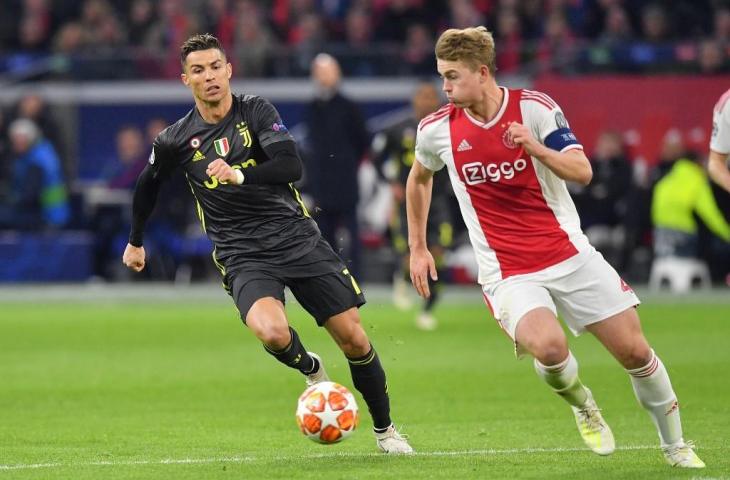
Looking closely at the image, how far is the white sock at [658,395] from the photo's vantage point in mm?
7762

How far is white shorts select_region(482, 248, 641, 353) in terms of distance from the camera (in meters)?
7.75

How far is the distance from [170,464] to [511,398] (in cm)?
385

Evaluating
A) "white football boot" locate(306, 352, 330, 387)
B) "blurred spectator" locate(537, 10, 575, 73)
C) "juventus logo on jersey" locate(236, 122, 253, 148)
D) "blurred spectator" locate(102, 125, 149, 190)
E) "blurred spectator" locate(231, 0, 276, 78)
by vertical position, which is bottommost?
"blurred spectator" locate(102, 125, 149, 190)

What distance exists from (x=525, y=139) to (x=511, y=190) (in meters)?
0.62

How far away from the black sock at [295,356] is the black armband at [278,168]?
34.1 inches

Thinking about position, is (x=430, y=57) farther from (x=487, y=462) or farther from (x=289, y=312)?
(x=487, y=462)

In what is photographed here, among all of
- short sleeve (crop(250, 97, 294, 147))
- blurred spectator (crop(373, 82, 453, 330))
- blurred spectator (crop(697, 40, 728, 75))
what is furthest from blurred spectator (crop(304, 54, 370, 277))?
short sleeve (crop(250, 97, 294, 147))

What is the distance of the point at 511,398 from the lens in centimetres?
1152

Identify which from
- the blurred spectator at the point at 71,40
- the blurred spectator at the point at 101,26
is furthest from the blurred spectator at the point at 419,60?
the blurred spectator at the point at 71,40

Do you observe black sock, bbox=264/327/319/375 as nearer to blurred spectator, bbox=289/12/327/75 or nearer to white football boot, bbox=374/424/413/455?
white football boot, bbox=374/424/413/455

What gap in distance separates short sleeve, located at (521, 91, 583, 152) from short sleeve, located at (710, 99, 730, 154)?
205 cm

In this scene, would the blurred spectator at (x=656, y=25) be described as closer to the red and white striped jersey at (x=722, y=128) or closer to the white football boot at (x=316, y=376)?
the red and white striped jersey at (x=722, y=128)

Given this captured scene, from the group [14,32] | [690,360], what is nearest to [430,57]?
[14,32]

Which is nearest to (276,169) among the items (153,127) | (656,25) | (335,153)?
(335,153)
